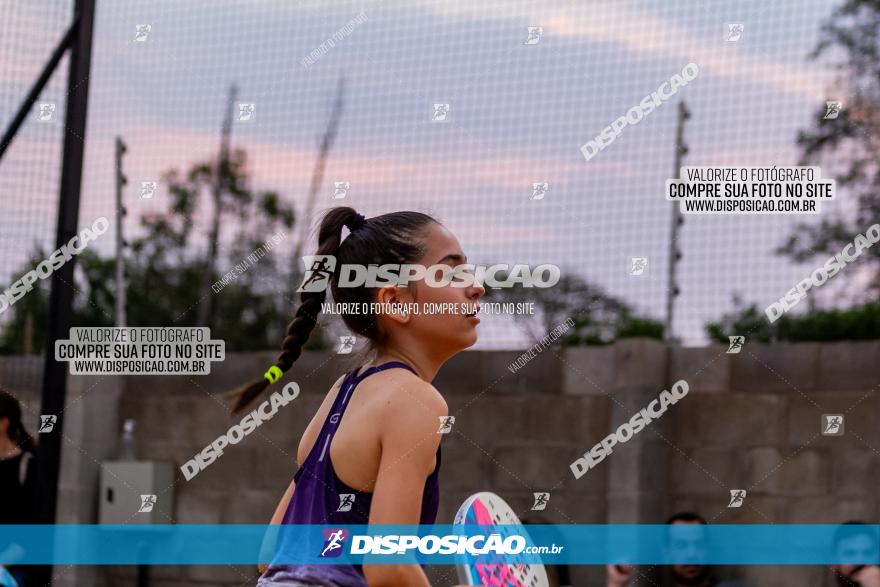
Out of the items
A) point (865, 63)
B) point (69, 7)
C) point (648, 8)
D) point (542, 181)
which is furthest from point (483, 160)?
point (69, 7)

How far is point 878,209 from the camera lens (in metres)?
5.68

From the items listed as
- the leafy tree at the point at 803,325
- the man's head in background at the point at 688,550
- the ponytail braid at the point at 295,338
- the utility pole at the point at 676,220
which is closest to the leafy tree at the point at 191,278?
the utility pole at the point at 676,220

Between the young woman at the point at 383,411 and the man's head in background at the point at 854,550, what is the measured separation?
2804mm

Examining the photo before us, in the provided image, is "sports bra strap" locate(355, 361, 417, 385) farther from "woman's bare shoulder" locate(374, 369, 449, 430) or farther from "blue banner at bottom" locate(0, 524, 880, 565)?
"blue banner at bottom" locate(0, 524, 880, 565)

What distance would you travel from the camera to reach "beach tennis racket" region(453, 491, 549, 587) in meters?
2.89

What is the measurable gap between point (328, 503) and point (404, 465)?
8.5 inches

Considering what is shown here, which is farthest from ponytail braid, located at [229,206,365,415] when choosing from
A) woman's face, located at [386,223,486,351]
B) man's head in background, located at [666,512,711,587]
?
man's head in background, located at [666,512,711,587]

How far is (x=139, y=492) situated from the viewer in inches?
280

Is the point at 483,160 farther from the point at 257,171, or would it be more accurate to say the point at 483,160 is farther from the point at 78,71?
the point at 78,71

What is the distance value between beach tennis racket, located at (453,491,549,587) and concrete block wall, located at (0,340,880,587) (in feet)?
8.68

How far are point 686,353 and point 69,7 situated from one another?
3595 millimetres

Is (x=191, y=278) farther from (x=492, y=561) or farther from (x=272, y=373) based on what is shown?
(x=492, y=561)

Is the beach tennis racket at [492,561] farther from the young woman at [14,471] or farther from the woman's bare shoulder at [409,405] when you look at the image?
the young woman at [14,471]

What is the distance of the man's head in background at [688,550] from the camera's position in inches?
219
